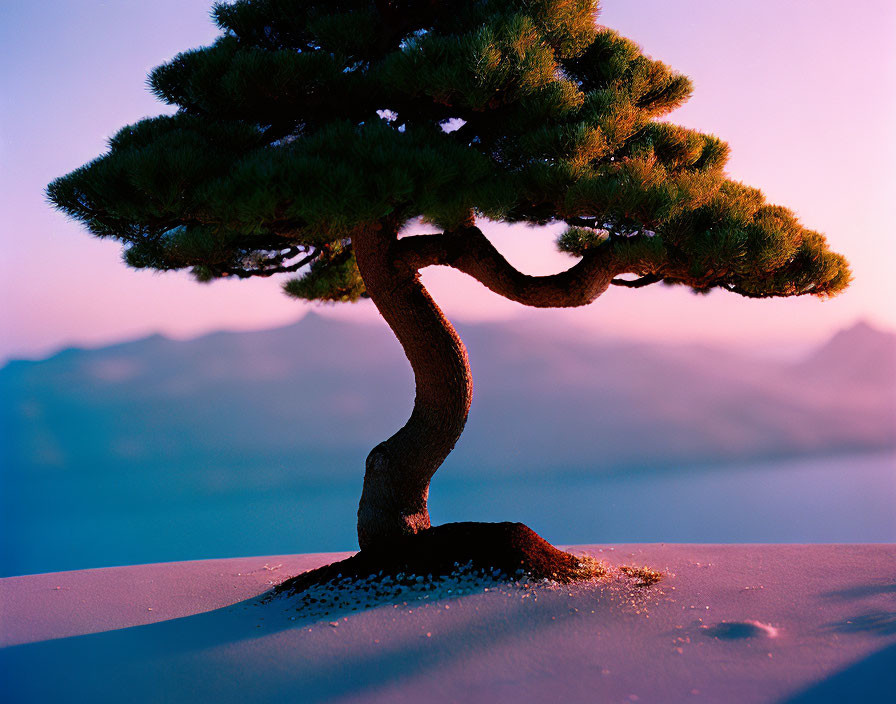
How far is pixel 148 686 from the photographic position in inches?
100.0

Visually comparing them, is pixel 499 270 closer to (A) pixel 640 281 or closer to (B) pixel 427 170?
(A) pixel 640 281

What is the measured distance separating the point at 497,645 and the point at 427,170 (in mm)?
1630

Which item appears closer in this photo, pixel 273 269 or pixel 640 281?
pixel 640 281

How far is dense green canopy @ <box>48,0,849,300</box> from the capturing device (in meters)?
2.66

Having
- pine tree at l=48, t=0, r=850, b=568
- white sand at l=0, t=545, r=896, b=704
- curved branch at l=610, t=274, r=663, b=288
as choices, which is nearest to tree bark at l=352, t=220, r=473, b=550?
pine tree at l=48, t=0, r=850, b=568

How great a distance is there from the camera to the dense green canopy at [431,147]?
8.73 feet

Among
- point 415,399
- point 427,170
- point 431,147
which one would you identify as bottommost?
point 415,399

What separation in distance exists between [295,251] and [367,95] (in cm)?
120

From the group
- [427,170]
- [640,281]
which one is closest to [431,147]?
[427,170]

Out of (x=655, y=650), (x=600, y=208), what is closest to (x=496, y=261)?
(x=600, y=208)

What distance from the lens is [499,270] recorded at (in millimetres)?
3371

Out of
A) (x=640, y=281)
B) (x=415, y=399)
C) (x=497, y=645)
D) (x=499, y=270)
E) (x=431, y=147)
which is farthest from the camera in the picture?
(x=415, y=399)

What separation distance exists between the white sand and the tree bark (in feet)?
1.74

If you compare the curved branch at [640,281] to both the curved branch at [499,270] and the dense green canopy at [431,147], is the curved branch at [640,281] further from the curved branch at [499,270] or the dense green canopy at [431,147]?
the curved branch at [499,270]
